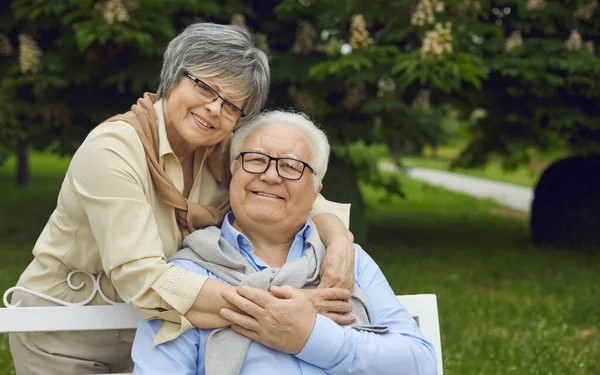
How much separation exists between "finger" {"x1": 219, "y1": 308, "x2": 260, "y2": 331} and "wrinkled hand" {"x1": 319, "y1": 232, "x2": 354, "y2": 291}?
0.29 m

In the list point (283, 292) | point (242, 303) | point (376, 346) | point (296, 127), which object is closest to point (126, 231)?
point (242, 303)

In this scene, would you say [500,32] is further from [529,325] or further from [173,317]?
[173,317]

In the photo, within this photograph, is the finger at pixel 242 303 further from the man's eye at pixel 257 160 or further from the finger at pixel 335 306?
the man's eye at pixel 257 160

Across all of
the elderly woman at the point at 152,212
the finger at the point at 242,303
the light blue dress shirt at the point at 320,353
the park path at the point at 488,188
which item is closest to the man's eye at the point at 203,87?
the elderly woman at the point at 152,212

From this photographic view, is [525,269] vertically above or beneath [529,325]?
beneath

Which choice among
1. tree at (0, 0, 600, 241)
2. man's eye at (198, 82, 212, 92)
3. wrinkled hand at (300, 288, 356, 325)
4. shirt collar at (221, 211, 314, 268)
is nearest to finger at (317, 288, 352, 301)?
wrinkled hand at (300, 288, 356, 325)

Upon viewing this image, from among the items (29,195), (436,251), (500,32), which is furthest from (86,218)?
(29,195)

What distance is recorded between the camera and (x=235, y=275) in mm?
2545

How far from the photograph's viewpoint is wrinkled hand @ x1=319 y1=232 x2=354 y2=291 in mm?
2557

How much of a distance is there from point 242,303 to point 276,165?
514 mm

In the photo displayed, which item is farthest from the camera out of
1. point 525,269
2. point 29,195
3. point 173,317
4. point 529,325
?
point 29,195

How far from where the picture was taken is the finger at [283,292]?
2398 millimetres

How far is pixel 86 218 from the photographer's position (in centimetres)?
246

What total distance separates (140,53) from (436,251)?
4089 millimetres
